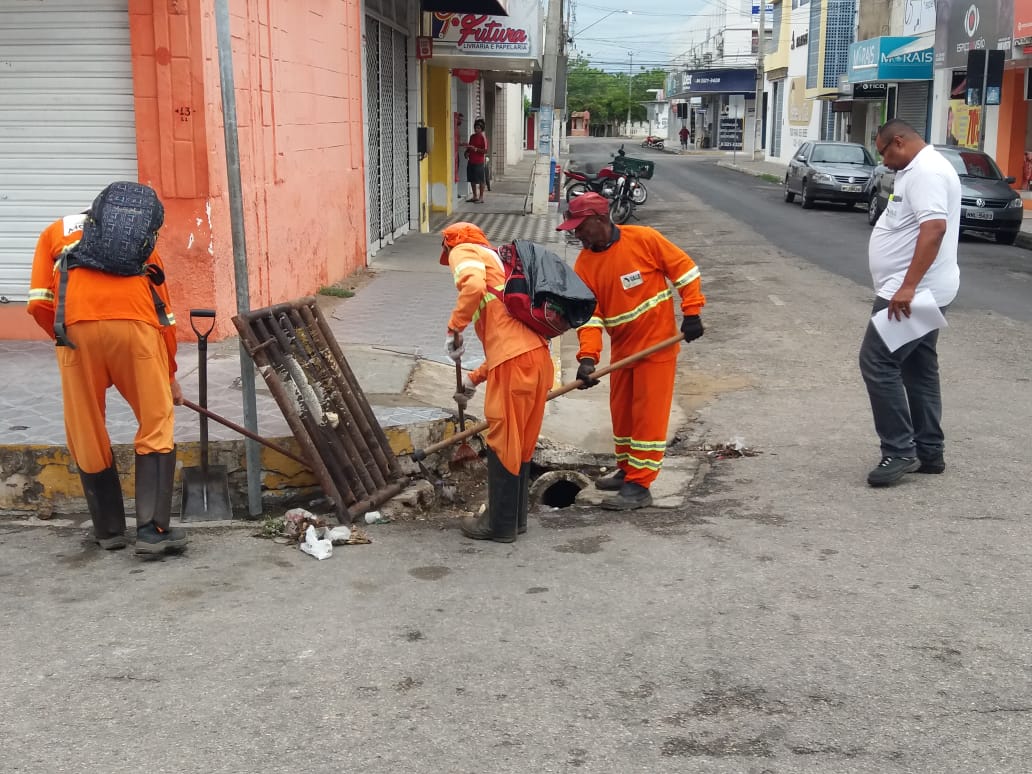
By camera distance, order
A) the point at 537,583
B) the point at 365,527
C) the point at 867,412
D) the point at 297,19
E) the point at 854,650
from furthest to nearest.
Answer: the point at 297,19 < the point at 867,412 < the point at 365,527 < the point at 537,583 < the point at 854,650

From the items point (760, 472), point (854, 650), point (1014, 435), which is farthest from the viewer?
point (1014, 435)

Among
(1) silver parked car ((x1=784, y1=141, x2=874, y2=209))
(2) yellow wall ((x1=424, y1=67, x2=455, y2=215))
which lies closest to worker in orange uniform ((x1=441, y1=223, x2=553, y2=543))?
(2) yellow wall ((x1=424, y1=67, x2=455, y2=215))

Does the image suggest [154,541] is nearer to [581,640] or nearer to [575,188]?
[581,640]

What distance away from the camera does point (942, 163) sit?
579 centimetres

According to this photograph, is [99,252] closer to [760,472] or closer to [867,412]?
[760,472]

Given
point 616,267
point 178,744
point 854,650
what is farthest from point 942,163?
point 178,744

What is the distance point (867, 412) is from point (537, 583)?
3.72 meters

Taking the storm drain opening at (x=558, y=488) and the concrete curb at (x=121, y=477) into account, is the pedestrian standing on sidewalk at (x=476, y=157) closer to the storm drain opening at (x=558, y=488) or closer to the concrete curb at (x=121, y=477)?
the storm drain opening at (x=558, y=488)

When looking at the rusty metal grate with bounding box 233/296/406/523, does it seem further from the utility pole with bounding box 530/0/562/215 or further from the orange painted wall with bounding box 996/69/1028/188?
the orange painted wall with bounding box 996/69/1028/188

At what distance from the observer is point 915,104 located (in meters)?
34.6

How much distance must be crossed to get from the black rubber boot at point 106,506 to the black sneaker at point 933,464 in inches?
158

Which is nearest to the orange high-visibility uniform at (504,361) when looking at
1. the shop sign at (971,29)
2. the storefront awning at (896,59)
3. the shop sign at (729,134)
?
the shop sign at (971,29)

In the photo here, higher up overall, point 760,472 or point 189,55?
point 189,55

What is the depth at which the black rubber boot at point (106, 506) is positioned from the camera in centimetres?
502
